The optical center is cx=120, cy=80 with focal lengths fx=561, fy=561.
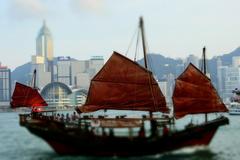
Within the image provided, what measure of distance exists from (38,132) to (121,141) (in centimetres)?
675

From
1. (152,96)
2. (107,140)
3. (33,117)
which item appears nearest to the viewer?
(107,140)

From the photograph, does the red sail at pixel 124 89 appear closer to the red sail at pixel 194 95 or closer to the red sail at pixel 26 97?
the red sail at pixel 194 95

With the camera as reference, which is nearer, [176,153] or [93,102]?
[176,153]

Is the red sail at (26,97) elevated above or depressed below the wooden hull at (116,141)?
above

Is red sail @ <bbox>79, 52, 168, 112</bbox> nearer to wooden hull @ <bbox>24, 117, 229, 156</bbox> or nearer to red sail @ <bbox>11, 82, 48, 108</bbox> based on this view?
wooden hull @ <bbox>24, 117, 229, 156</bbox>

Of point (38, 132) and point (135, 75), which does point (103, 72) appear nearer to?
point (135, 75)

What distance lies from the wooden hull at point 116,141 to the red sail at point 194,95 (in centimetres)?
256

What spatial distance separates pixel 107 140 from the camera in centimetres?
4072

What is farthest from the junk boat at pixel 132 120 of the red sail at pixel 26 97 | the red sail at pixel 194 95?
the red sail at pixel 26 97

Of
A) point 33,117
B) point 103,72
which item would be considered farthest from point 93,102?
point 33,117

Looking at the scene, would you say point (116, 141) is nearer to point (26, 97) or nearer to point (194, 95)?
point (194, 95)

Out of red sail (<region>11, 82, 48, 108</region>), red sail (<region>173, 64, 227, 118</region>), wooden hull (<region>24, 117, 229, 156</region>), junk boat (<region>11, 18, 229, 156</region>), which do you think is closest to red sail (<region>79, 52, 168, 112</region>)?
junk boat (<region>11, 18, 229, 156</region>)

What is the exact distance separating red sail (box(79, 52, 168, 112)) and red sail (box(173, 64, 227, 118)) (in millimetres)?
1865

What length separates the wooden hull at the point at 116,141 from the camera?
1607 inches
